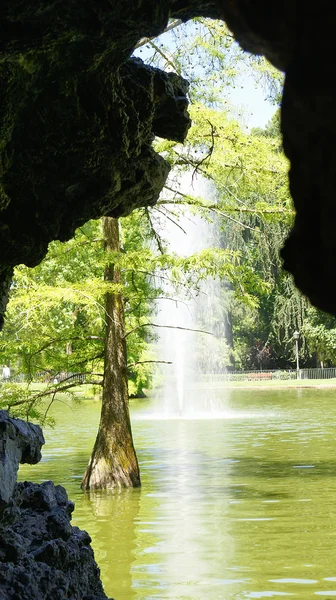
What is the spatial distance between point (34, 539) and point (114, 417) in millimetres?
9614

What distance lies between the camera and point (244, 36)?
1873 millimetres

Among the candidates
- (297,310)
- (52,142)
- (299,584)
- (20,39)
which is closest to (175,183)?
(299,584)

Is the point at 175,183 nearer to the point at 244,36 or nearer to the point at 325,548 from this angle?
the point at 325,548

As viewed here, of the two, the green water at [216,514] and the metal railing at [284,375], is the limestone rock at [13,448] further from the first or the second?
the metal railing at [284,375]

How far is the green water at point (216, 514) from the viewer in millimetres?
8172

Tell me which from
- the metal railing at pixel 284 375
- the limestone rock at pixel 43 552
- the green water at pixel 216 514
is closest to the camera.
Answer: the limestone rock at pixel 43 552

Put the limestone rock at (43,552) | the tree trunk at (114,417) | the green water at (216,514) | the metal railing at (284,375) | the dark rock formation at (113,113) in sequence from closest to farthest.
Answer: the dark rock formation at (113,113), the limestone rock at (43,552), the green water at (216,514), the tree trunk at (114,417), the metal railing at (284,375)

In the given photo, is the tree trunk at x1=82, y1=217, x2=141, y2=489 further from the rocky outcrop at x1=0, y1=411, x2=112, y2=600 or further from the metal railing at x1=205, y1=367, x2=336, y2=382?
the metal railing at x1=205, y1=367, x2=336, y2=382

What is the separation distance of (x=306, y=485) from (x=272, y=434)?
892 cm

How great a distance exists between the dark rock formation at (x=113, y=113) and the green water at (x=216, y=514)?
3.95 metres

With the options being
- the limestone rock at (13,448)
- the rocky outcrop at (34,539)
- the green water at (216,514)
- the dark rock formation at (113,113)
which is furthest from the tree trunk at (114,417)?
the limestone rock at (13,448)

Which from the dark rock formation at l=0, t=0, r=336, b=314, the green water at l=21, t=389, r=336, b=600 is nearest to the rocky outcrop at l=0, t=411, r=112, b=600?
the dark rock formation at l=0, t=0, r=336, b=314

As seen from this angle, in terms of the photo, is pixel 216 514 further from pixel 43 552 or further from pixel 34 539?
pixel 43 552

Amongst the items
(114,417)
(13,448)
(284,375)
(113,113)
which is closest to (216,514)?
(114,417)
